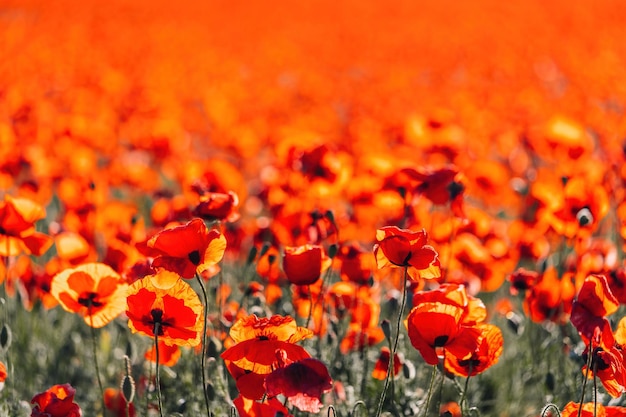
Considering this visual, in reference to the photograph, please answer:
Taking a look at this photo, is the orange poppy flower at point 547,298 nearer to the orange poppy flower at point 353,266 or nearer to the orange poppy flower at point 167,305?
the orange poppy flower at point 353,266

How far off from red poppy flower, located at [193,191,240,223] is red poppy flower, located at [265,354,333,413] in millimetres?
804

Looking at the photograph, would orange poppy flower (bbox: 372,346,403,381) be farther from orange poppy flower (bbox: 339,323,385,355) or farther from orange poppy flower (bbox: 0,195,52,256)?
orange poppy flower (bbox: 0,195,52,256)

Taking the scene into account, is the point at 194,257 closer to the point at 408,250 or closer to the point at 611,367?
the point at 408,250

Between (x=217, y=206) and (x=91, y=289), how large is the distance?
1.45 feet

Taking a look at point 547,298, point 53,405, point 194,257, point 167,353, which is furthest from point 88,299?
point 547,298

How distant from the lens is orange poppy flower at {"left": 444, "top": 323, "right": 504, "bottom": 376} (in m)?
2.01

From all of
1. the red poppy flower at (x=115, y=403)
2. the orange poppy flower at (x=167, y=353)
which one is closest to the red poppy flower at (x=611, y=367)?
the orange poppy flower at (x=167, y=353)

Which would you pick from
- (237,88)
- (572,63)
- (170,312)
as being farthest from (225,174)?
(572,63)

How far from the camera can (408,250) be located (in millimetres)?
2031

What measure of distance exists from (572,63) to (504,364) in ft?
21.7

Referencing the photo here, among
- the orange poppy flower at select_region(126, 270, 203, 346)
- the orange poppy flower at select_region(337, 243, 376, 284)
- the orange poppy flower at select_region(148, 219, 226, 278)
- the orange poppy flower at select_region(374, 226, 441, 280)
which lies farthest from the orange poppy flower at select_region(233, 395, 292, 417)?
the orange poppy flower at select_region(337, 243, 376, 284)

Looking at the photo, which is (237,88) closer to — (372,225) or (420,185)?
(372,225)

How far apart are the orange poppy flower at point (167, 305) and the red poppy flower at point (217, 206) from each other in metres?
0.45

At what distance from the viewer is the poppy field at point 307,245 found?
6.51 feet
